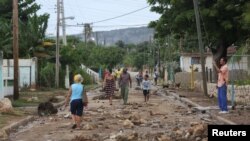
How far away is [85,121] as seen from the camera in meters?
19.4

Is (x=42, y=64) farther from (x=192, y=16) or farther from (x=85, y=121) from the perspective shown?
(x=85, y=121)

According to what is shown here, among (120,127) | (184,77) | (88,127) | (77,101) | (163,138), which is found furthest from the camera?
(184,77)

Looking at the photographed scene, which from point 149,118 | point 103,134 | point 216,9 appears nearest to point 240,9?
point 216,9

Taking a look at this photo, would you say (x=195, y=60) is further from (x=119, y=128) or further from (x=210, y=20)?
(x=119, y=128)

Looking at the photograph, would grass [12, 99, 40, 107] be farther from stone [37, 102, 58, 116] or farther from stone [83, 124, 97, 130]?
stone [83, 124, 97, 130]

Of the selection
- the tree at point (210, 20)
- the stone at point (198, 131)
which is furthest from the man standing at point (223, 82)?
the tree at point (210, 20)

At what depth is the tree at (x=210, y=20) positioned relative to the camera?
124 feet

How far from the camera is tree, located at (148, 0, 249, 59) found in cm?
3766

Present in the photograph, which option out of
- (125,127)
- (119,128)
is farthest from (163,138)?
(125,127)

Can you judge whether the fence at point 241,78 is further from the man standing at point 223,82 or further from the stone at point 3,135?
the stone at point 3,135

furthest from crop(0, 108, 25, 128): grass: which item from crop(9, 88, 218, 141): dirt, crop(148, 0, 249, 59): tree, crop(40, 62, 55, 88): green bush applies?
crop(40, 62, 55, 88): green bush

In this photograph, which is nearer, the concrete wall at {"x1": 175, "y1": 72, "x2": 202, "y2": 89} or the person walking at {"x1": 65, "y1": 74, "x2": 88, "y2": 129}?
the person walking at {"x1": 65, "y1": 74, "x2": 88, "y2": 129}

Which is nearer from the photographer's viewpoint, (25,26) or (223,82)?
(223,82)

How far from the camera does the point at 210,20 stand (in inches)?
1555
